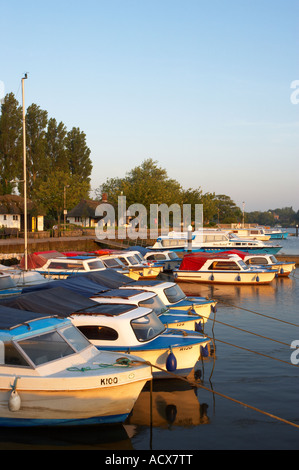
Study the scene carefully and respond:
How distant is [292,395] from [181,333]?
379 centimetres

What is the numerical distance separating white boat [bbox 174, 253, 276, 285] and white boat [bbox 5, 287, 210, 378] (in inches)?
866

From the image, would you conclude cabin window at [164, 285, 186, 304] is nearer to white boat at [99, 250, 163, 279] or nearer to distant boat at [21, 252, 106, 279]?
distant boat at [21, 252, 106, 279]

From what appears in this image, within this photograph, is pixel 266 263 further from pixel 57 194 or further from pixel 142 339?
pixel 57 194

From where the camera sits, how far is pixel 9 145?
82.1 metres

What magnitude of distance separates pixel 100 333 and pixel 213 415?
4.00 metres

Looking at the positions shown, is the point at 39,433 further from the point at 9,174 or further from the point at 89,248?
the point at 9,174

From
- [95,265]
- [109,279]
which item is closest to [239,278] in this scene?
[95,265]

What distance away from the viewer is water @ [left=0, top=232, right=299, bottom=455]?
11.0m

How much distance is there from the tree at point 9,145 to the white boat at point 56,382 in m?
72.3

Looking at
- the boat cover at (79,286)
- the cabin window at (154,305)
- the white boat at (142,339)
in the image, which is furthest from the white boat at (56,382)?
the boat cover at (79,286)

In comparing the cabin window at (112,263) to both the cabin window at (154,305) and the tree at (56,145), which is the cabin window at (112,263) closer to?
the cabin window at (154,305)

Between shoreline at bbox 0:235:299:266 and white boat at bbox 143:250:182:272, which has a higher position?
shoreline at bbox 0:235:299:266

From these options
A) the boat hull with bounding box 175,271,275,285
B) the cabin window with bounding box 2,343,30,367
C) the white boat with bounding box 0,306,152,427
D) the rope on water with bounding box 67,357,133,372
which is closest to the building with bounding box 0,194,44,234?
the boat hull with bounding box 175,271,275,285

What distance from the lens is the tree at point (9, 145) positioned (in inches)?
3204
